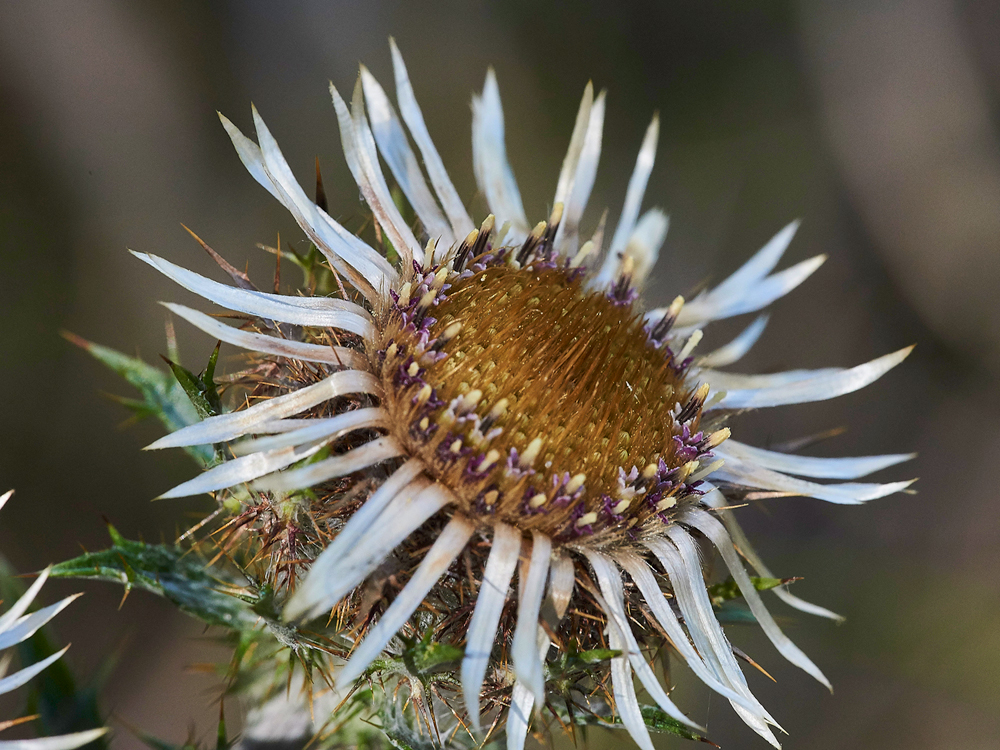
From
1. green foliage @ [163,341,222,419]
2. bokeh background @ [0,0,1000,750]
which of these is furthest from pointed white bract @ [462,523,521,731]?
bokeh background @ [0,0,1000,750]

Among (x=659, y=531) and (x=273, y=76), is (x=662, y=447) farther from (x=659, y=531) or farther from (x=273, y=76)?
(x=273, y=76)

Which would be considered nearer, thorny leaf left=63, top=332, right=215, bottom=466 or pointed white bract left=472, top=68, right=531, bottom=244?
thorny leaf left=63, top=332, right=215, bottom=466

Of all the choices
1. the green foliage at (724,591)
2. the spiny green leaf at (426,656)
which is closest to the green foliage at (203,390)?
the spiny green leaf at (426,656)

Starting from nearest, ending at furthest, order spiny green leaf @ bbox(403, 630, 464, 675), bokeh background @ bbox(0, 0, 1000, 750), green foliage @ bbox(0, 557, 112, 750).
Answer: spiny green leaf @ bbox(403, 630, 464, 675), green foliage @ bbox(0, 557, 112, 750), bokeh background @ bbox(0, 0, 1000, 750)

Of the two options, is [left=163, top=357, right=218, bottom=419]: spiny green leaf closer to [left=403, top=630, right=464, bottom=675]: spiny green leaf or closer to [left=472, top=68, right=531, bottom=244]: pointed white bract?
[left=403, top=630, right=464, bottom=675]: spiny green leaf

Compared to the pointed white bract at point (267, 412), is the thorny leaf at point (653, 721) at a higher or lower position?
lower

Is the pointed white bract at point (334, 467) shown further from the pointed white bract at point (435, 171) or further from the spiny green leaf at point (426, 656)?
the pointed white bract at point (435, 171)

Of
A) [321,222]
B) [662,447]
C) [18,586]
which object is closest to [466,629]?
[662,447]
